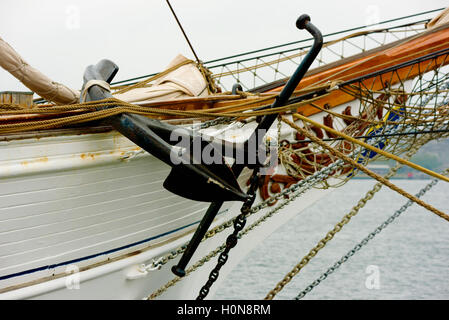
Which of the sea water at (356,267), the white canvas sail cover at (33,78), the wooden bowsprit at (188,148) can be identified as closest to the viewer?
the wooden bowsprit at (188,148)

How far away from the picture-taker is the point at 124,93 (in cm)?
329

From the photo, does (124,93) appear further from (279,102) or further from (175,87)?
(279,102)

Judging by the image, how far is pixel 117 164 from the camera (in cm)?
257

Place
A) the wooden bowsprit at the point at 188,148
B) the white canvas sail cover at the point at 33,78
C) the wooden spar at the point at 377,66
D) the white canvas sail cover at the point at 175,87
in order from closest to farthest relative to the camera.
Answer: the wooden bowsprit at the point at 188,148, the white canvas sail cover at the point at 33,78, the white canvas sail cover at the point at 175,87, the wooden spar at the point at 377,66

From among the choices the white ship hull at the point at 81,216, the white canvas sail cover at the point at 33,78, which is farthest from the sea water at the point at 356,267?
the white canvas sail cover at the point at 33,78

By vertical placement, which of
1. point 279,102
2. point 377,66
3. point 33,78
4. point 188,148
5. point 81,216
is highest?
point 377,66

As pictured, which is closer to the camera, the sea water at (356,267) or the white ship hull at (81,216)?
the white ship hull at (81,216)

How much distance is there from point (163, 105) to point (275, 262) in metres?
13.5

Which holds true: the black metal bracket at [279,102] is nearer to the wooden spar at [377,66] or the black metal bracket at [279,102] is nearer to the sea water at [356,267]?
the wooden spar at [377,66]

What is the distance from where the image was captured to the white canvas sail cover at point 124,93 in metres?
2.88

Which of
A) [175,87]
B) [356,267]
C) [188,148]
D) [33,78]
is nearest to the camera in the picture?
[188,148]

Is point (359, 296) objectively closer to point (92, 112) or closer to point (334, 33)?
point (334, 33)

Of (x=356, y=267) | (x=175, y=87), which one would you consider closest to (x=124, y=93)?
(x=175, y=87)
